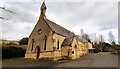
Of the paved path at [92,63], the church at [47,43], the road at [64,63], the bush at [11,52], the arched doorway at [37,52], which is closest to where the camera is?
the paved path at [92,63]

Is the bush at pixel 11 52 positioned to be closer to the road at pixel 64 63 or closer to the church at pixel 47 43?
the church at pixel 47 43

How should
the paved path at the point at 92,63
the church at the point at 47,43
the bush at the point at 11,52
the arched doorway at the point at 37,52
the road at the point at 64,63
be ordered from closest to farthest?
the paved path at the point at 92,63
the road at the point at 64,63
the church at the point at 47,43
the arched doorway at the point at 37,52
the bush at the point at 11,52

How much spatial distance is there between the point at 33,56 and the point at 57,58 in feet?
19.7

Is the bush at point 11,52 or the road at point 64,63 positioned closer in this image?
the road at point 64,63

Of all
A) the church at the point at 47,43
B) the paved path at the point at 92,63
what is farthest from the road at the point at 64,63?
the church at the point at 47,43

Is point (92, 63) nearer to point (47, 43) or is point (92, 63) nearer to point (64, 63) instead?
point (64, 63)

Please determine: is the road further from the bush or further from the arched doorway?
the bush

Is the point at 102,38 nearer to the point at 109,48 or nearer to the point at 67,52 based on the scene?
the point at 109,48

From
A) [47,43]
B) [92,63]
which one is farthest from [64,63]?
[47,43]

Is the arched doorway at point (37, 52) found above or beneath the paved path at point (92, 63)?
above

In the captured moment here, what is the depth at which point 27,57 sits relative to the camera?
34.8 meters

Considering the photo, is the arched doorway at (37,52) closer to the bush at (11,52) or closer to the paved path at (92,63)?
the bush at (11,52)

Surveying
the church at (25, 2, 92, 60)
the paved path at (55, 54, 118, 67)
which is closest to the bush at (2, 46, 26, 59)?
the church at (25, 2, 92, 60)

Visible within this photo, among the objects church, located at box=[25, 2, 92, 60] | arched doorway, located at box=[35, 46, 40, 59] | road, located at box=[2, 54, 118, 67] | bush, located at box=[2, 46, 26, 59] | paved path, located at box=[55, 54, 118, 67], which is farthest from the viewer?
bush, located at box=[2, 46, 26, 59]
